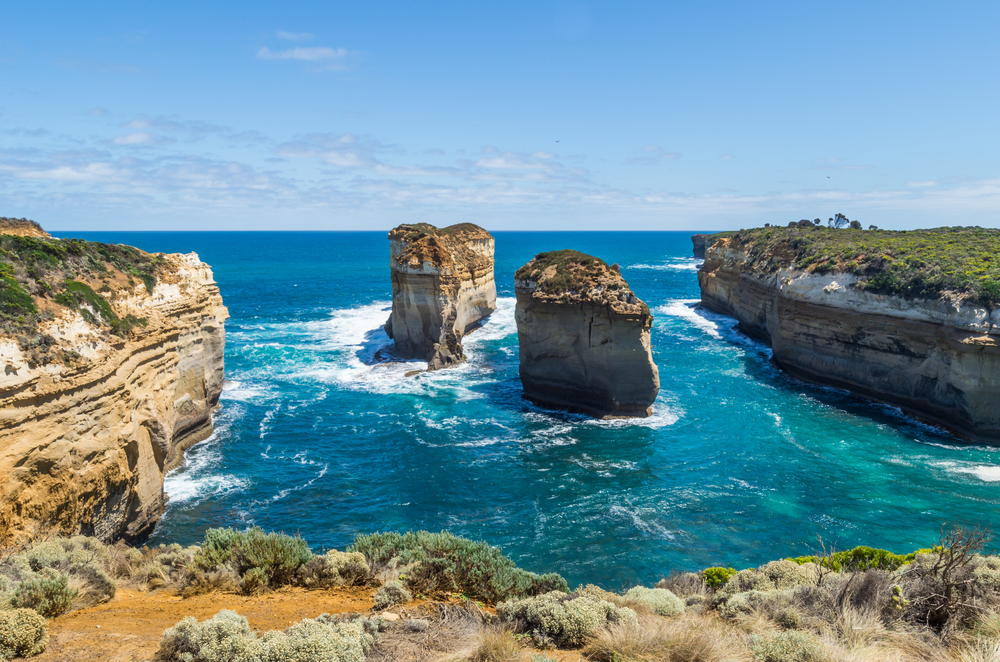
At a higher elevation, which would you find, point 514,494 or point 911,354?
point 911,354

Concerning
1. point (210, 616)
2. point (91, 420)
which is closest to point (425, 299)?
point (91, 420)

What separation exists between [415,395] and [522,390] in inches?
261

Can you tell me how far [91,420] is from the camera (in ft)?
50.1

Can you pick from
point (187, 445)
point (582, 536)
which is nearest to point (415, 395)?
point (187, 445)

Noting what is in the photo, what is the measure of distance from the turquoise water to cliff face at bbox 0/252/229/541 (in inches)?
119

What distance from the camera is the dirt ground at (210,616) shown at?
7.88 m

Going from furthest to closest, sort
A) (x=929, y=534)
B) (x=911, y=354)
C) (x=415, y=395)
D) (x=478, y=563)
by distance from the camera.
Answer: (x=415, y=395) < (x=911, y=354) < (x=929, y=534) < (x=478, y=563)

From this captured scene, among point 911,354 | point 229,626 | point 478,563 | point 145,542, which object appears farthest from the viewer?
point 911,354

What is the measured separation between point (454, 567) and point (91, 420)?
11.3 metres

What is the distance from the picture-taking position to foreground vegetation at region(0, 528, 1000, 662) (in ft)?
25.2

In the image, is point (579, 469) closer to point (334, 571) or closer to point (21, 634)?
point (334, 571)

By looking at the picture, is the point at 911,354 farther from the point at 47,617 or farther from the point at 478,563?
the point at 47,617

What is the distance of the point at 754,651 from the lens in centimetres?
790

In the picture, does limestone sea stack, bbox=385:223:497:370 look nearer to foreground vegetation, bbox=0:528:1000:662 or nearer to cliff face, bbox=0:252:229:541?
cliff face, bbox=0:252:229:541
